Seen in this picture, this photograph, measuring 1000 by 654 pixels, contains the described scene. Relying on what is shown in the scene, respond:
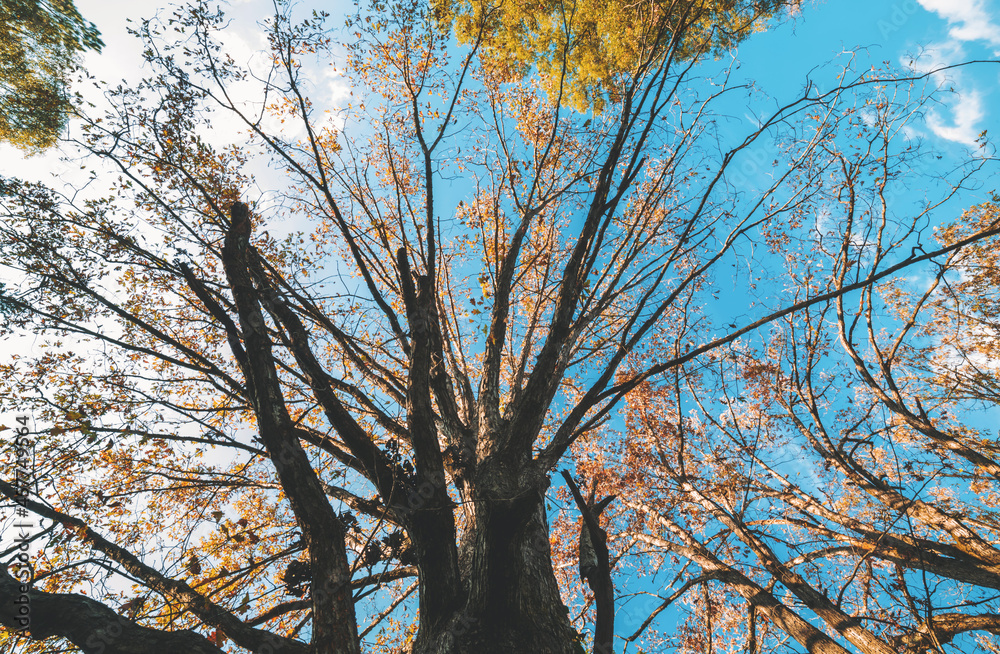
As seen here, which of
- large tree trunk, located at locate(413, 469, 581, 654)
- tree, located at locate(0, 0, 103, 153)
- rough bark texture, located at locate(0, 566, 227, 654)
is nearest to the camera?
rough bark texture, located at locate(0, 566, 227, 654)

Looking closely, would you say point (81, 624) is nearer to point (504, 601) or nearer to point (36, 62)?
point (504, 601)

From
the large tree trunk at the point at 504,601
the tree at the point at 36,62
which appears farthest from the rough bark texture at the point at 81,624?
the tree at the point at 36,62

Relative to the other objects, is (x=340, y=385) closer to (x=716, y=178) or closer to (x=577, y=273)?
(x=577, y=273)

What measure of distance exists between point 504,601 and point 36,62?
963 centimetres

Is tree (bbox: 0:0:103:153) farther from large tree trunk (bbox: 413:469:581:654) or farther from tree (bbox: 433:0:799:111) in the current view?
large tree trunk (bbox: 413:469:581:654)

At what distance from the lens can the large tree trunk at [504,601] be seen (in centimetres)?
324

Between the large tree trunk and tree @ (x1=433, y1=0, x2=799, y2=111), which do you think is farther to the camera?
tree @ (x1=433, y1=0, x2=799, y2=111)

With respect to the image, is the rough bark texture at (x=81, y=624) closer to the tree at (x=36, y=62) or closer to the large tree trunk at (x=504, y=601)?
the large tree trunk at (x=504, y=601)

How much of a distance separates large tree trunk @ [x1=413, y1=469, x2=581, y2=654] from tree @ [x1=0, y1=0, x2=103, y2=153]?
7.48 meters

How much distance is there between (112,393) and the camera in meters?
5.96

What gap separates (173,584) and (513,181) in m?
7.32

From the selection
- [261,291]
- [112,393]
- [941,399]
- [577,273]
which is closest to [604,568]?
[577,273]

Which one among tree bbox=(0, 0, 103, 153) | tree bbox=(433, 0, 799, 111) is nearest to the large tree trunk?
tree bbox=(433, 0, 799, 111)

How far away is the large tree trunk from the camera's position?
324cm
